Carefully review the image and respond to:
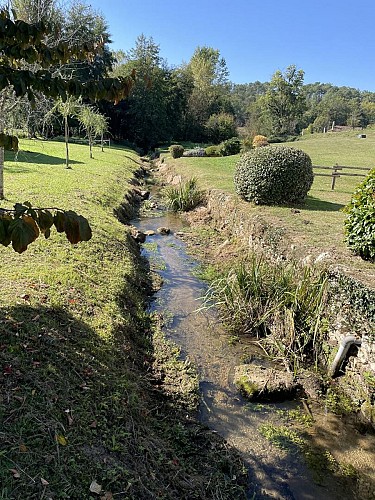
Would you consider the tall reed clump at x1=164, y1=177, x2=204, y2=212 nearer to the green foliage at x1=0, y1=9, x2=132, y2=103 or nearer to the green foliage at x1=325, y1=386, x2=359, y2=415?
the green foliage at x1=325, y1=386, x2=359, y2=415

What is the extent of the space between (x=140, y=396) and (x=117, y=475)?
1290 millimetres

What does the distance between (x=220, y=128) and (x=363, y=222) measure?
37848 mm

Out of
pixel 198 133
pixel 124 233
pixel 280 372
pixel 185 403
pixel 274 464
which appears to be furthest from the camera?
pixel 198 133

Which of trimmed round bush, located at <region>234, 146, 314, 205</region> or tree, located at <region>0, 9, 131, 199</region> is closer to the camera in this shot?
tree, located at <region>0, 9, 131, 199</region>

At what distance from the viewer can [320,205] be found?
1106cm

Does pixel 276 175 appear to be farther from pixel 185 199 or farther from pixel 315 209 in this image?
pixel 185 199

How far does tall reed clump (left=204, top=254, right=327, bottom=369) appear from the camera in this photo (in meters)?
5.51

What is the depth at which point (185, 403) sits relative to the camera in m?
4.41

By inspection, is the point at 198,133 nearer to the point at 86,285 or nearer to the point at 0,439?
the point at 86,285

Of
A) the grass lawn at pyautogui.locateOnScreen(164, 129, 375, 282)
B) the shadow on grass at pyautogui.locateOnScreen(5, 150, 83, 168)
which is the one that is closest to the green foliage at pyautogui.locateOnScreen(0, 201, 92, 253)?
the grass lawn at pyautogui.locateOnScreen(164, 129, 375, 282)

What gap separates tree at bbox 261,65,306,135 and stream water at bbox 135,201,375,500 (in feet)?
169

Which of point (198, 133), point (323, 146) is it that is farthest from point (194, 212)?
point (198, 133)

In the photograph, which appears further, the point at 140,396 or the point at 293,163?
the point at 293,163

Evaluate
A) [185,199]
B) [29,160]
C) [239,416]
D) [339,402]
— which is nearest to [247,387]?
[239,416]
